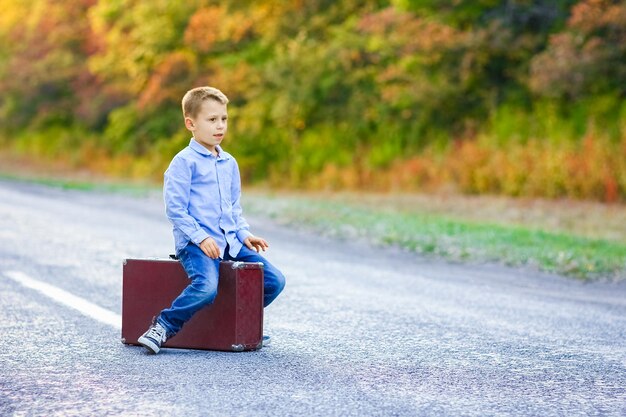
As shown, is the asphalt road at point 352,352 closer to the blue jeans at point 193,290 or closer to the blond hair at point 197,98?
the blue jeans at point 193,290

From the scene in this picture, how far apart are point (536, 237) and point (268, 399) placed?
407 inches

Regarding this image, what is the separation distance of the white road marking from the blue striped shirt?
133 centimetres

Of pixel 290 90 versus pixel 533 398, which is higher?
pixel 290 90

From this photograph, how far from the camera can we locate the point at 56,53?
4122 cm

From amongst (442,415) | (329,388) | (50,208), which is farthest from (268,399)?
(50,208)

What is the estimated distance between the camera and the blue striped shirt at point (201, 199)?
620cm

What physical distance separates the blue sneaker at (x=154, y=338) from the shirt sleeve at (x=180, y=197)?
56cm

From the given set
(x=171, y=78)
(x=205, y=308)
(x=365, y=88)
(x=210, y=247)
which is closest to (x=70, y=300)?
(x=205, y=308)

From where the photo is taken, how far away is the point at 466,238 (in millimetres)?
14602

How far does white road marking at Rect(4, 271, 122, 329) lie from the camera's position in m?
7.61

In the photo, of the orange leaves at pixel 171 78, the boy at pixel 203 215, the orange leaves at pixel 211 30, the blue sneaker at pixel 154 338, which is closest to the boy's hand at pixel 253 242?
the boy at pixel 203 215

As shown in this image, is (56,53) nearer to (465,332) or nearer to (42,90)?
(42,90)

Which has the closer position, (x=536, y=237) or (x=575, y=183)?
(x=536, y=237)

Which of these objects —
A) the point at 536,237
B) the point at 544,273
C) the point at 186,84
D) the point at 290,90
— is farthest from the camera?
the point at 186,84
